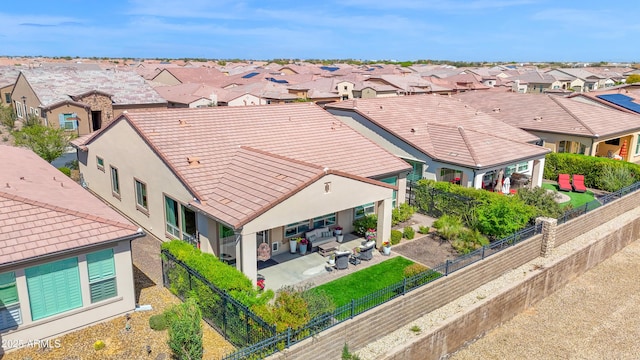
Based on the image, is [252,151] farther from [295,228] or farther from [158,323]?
[158,323]

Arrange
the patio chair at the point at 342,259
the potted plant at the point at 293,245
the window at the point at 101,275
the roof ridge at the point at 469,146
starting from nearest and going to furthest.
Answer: the window at the point at 101,275, the patio chair at the point at 342,259, the potted plant at the point at 293,245, the roof ridge at the point at 469,146

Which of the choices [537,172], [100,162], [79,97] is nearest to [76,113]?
[79,97]

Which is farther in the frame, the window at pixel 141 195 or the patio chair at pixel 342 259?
the window at pixel 141 195

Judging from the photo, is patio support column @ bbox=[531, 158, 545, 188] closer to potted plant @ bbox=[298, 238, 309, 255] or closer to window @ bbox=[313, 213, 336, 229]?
window @ bbox=[313, 213, 336, 229]

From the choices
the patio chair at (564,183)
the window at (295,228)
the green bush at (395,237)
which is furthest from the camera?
the patio chair at (564,183)

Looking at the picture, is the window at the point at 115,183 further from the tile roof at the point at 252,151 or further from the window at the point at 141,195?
the tile roof at the point at 252,151

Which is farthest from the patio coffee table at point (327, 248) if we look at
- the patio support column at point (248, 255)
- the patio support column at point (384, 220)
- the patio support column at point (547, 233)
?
the patio support column at point (547, 233)

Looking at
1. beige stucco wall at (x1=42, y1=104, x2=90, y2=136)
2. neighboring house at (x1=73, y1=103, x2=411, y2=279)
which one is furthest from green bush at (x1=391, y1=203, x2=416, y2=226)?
beige stucco wall at (x1=42, y1=104, x2=90, y2=136)
